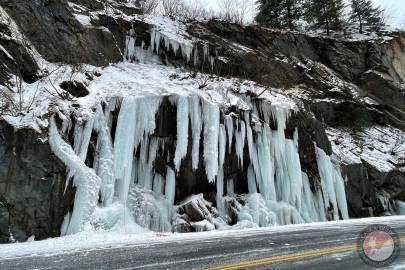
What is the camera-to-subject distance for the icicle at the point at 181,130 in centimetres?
1299

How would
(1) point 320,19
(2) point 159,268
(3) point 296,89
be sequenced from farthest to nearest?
(1) point 320,19
(3) point 296,89
(2) point 159,268

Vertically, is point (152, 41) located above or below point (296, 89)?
above

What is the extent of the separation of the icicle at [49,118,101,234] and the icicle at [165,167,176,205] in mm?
2711

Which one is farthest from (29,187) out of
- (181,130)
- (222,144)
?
(222,144)

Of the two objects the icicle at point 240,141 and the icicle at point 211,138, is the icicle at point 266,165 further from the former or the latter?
the icicle at point 211,138

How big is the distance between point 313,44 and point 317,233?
2011cm

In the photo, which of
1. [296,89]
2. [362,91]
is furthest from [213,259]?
[362,91]

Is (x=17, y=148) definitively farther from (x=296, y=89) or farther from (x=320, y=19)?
(x=320, y=19)

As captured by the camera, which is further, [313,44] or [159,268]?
[313,44]

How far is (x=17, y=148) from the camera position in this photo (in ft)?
33.3

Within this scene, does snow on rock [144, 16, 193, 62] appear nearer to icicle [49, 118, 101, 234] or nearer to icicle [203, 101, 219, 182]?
icicle [203, 101, 219, 182]

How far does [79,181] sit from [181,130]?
4203 mm

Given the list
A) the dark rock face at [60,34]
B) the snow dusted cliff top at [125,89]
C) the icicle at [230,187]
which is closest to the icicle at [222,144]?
the icicle at [230,187]

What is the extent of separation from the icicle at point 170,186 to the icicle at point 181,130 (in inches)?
11.1
